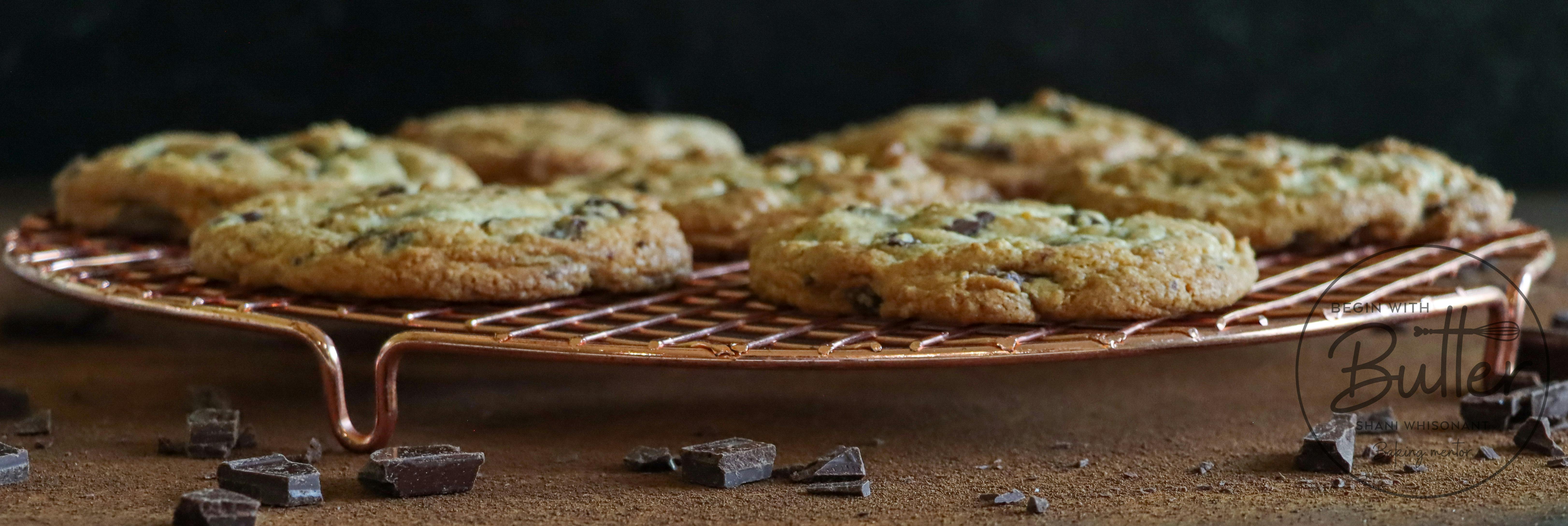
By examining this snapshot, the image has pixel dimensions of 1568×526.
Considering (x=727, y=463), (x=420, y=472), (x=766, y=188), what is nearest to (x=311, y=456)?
(x=420, y=472)

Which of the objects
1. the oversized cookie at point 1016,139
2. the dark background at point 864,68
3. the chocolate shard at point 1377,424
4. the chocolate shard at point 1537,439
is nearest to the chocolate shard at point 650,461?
the chocolate shard at point 1377,424

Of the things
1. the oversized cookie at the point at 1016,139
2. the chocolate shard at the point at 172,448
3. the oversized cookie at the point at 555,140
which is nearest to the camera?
the chocolate shard at the point at 172,448

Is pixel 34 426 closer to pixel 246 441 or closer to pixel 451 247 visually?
pixel 246 441

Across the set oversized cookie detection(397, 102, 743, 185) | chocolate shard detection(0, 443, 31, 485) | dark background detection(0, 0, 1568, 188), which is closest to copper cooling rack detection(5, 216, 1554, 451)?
chocolate shard detection(0, 443, 31, 485)

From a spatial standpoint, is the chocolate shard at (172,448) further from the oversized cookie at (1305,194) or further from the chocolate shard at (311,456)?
the oversized cookie at (1305,194)

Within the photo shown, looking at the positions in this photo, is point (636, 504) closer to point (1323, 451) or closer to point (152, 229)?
point (1323, 451)

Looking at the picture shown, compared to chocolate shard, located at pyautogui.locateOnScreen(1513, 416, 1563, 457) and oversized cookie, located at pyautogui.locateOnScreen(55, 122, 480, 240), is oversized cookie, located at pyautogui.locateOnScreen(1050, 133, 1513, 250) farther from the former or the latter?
oversized cookie, located at pyautogui.locateOnScreen(55, 122, 480, 240)
